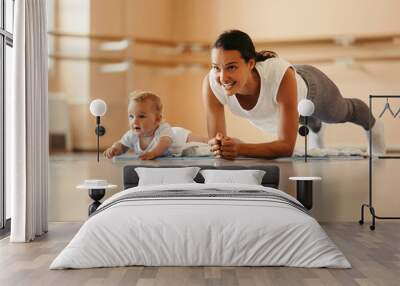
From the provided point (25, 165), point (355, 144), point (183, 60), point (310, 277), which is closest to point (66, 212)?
point (25, 165)

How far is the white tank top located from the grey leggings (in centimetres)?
10

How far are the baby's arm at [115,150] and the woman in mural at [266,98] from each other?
1082 millimetres

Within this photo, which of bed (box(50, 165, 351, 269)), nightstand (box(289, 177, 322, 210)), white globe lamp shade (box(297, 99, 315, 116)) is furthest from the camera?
white globe lamp shade (box(297, 99, 315, 116))

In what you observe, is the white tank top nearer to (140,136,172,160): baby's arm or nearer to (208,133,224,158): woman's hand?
(208,133,224,158): woman's hand

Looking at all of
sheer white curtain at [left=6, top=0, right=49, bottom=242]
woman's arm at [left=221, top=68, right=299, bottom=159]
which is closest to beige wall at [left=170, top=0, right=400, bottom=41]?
woman's arm at [left=221, top=68, right=299, bottom=159]

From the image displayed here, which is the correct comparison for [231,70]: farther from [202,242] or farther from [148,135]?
[202,242]

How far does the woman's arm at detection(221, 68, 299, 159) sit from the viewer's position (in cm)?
774

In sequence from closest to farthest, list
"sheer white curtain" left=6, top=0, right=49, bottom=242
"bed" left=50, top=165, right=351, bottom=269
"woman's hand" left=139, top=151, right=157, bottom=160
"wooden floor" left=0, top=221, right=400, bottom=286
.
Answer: "wooden floor" left=0, top=221, right=400, bottom=286
"bed" left=50, top=165, right=351, bottom=269
"sheer white curtain" left=6, top=0, right=49, bottom=242
"woman's hand" left=139, top=151, right=157, bottom=160

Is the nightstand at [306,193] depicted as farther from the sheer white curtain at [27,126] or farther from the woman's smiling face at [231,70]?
the sheer white curtain at [27,126]

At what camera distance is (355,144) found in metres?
7.81

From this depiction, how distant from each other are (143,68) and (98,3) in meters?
0.99

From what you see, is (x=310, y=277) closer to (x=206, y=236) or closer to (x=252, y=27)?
(x=206, y=236)

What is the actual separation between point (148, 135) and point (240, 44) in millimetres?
1588

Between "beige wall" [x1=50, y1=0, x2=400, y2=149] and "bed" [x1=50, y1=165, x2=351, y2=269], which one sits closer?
"bed" [x1=50, y1=165, x2=351, y2=269]
